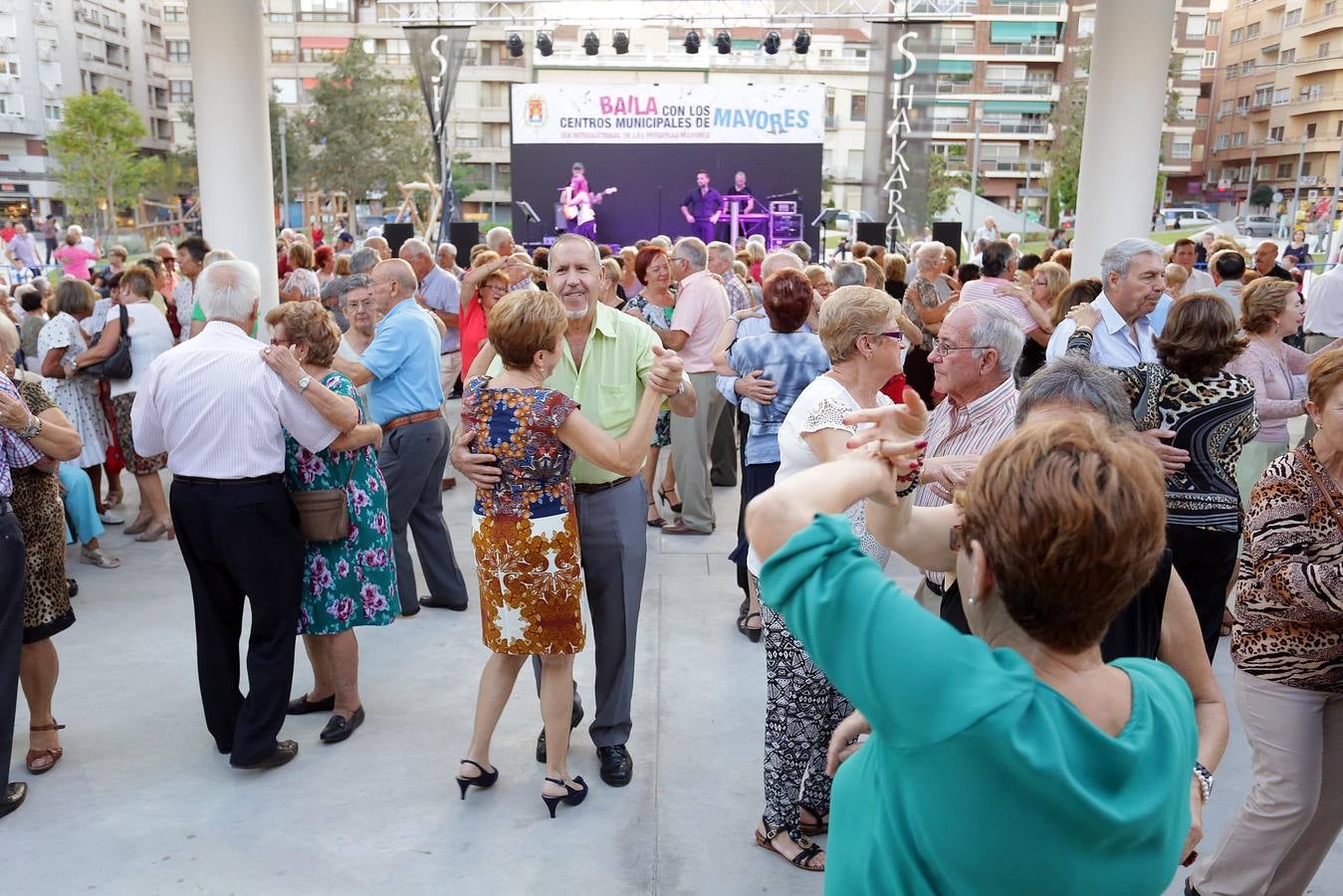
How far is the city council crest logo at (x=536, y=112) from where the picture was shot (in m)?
22.7

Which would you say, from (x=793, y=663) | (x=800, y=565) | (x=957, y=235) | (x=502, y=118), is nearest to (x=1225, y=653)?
(x=793, y=663)

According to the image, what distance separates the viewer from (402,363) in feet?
15.9

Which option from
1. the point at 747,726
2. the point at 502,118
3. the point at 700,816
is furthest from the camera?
the point at 502,118

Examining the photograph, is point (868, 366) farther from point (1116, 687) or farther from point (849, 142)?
point (849, 142)

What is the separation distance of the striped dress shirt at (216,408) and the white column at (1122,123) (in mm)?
6222

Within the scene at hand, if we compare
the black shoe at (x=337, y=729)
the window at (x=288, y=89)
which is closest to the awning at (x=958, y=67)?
the window at (x=288, y=89)

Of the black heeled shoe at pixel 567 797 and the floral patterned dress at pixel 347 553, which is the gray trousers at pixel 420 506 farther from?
the black heeled shoe at pixel 567 797

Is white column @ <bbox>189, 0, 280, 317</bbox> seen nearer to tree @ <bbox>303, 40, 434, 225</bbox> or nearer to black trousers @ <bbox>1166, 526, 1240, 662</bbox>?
black trousers @ <bbox>1166, 526, 1240, 662</bbox>

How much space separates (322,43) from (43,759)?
198ft

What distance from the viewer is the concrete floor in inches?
121

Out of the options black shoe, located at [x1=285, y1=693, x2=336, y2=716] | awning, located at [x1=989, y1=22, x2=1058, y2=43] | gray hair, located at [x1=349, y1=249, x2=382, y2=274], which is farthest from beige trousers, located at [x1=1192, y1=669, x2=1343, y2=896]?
awning, located at [x1=989, y1=22, x2=1058, y2=43]

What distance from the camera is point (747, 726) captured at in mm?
4031

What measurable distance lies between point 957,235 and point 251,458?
44.1 ft

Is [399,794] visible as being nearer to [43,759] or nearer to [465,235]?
[43,759]
